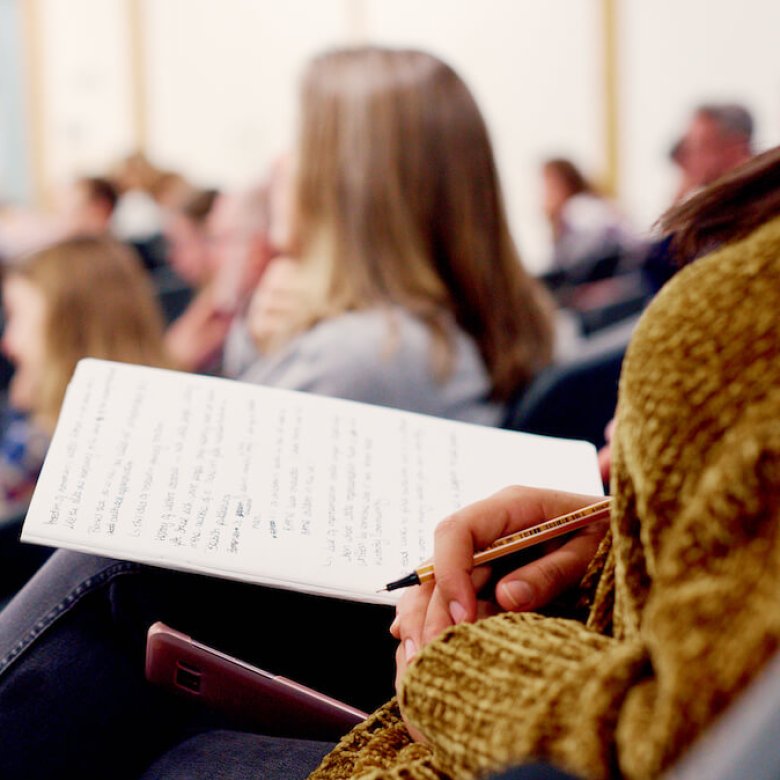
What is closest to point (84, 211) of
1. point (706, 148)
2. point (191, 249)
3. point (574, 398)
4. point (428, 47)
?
point (191, 249)

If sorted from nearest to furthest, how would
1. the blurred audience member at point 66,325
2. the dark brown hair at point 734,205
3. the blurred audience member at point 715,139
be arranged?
the dark brown hair at point 734,205, the blurred audience member at point 66,325, the blurred audience member at point 715,139

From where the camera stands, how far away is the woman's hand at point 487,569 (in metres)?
0.51

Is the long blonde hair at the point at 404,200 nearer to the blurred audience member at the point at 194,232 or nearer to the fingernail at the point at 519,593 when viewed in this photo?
the fingernail at the point at 519,593

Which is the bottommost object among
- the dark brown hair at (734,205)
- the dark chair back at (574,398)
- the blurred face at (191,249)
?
the blurred face at (191,249)

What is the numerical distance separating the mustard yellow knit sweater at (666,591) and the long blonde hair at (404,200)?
0.85 metres

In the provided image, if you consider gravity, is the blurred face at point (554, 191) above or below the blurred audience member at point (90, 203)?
below

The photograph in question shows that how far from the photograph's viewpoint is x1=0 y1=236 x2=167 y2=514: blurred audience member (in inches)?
71.1

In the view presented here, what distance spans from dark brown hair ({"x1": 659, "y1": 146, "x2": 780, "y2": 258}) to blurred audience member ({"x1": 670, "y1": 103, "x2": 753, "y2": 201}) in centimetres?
290

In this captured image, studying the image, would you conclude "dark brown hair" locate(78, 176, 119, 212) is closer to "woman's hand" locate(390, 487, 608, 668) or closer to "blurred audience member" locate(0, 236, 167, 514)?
"blurred audience member" locate(0, 236, 167, 514)

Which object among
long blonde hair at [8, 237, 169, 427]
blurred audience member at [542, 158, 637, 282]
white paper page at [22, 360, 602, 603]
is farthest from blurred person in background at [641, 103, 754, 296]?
white paper page at [22, 360, 602, 603]

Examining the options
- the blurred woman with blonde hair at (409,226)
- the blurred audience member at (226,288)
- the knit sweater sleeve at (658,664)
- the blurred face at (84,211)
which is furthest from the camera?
the blurred face at (84,211)

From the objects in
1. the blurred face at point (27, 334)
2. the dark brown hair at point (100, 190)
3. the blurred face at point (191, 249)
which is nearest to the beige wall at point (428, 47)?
the dark brown hair at point (100, 190)

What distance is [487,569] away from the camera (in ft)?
1.81

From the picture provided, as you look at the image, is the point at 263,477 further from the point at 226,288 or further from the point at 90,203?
the point at 90,203
